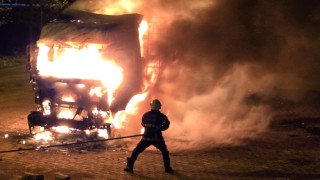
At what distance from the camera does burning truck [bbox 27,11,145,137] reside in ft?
37.9

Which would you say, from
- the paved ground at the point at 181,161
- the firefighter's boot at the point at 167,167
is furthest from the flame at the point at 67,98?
the firefighter's boot at the point at 167,167

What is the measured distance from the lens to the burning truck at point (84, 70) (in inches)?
454

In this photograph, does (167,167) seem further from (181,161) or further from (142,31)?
(142,31)

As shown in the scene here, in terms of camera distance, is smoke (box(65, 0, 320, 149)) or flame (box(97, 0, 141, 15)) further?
smoke (box(65, 0, 320, 149))

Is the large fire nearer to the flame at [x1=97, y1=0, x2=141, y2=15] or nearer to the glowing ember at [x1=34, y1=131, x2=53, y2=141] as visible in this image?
the glowing ember at [x1=34, y1=131, x2=53, y2=141]

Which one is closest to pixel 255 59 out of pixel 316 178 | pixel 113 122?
pixel 113 122

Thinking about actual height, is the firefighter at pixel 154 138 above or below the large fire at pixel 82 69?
below

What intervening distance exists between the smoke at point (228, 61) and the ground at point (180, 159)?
2.62ft

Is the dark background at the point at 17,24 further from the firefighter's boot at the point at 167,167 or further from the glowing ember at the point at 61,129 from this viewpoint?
the firefighter's boot at the point at 167,167

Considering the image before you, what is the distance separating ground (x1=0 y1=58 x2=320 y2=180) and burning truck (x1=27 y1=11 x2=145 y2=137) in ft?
2.18

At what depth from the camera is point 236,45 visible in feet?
67.5

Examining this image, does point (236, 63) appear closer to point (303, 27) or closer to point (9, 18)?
point (303, 27)

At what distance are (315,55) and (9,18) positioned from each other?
22813 millimetres

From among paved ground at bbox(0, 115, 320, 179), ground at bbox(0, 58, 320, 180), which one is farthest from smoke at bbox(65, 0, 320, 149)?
paved ground at bbox(0, 115, 320, 179)
